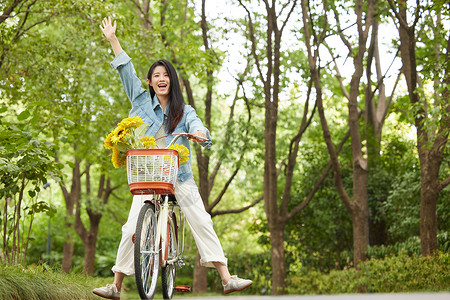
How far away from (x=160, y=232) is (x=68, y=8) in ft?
24.1

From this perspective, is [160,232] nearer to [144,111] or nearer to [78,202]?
[144,111]

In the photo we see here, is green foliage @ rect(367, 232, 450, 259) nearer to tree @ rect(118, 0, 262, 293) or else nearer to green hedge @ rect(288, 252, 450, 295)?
green hedge @ rect(288, 252, 450, 295)

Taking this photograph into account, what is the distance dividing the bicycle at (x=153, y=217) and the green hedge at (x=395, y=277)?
23.4ft

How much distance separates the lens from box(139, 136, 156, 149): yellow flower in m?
4.89

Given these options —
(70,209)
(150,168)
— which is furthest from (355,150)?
(70,209)

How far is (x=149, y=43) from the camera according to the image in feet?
44.6

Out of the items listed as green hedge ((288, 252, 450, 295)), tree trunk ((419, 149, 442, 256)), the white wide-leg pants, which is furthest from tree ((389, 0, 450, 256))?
the white wide-leg pants

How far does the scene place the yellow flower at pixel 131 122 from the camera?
192 inches

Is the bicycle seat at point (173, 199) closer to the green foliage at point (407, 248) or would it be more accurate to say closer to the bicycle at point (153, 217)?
the bicycle at point (153, 217)

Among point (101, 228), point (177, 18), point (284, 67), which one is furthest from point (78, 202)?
point (284, 67)

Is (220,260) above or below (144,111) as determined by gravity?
below

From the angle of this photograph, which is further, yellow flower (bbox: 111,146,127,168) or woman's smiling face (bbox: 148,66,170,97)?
woman's smiling face (bbox: 148,66,170,97)

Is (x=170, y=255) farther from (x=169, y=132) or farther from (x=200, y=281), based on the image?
(x=200, y=281)

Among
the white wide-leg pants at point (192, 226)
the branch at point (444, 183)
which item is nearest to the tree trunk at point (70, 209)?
the branch at point (444, 183)
